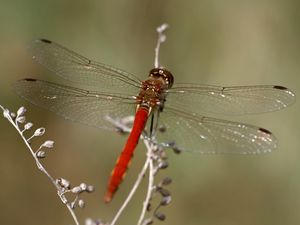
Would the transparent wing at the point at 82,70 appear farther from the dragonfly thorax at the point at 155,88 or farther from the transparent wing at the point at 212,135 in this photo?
the transparent wing at the point at 212,135

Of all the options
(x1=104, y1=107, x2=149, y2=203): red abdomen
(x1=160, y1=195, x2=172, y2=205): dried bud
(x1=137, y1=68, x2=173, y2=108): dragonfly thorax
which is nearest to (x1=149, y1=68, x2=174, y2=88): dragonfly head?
(x1=137, y1=68, x2=173, y2=108): dragonfly thorax

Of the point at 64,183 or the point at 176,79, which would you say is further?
the point at 176,79

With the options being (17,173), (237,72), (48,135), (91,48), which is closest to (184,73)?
(237,72)

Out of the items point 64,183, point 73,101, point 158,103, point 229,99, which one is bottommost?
point 64,183

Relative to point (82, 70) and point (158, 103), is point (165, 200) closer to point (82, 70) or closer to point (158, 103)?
point (158, 103)

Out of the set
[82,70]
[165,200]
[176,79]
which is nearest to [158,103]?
[82,70]

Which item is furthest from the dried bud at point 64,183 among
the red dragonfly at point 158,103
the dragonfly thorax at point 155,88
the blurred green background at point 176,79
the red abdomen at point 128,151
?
the blurred green background at point 176,79

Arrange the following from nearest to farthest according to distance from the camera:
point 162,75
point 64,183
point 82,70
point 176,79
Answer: point 64,183, point 162,75, point 82,70, point 176,79
